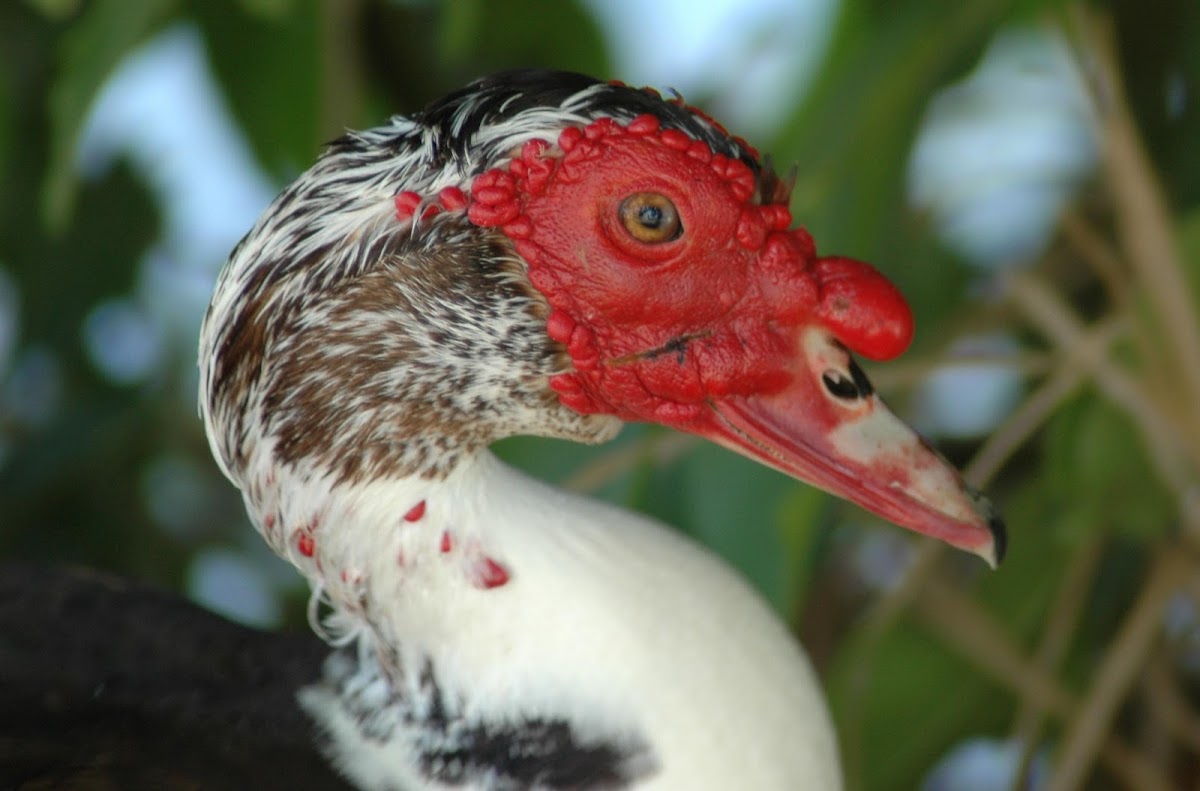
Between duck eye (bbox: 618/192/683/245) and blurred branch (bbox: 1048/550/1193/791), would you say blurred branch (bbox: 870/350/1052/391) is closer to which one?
blurred branch (bbox: 1048/550/1193/791)

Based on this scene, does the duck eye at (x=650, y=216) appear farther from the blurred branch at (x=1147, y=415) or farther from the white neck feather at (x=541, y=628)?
the blurred branch at (x=1147, y=415)

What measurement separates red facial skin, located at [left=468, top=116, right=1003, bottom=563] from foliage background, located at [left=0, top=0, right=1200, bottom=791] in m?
0.32

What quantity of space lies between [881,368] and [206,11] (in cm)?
104

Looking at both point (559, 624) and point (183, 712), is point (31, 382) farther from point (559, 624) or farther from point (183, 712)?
point (559, 624)

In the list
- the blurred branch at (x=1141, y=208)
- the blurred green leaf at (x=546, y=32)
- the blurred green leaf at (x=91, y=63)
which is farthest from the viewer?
the blurred green leaf at (x=546, y=32)

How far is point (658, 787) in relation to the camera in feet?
3.50

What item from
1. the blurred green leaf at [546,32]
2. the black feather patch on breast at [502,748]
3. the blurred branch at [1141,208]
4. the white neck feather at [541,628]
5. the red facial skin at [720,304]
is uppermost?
the blurred branch at [1141,208]

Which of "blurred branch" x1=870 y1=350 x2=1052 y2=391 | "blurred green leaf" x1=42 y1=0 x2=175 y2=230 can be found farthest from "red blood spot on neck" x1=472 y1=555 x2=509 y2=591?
"blurred branch" x1=870 y1=350 x2=1052 y2=391

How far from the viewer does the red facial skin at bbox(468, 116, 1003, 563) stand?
105 cm

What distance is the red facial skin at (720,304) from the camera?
1054mm

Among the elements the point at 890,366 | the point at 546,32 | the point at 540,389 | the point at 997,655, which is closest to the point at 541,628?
the point at 540,389

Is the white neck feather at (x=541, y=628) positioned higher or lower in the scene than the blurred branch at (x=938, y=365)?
lower

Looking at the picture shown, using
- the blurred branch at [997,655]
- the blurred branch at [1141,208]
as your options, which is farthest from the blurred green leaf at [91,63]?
the blurred branch at [997,655]

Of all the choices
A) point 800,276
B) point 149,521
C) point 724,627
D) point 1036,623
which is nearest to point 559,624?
point 724,627
